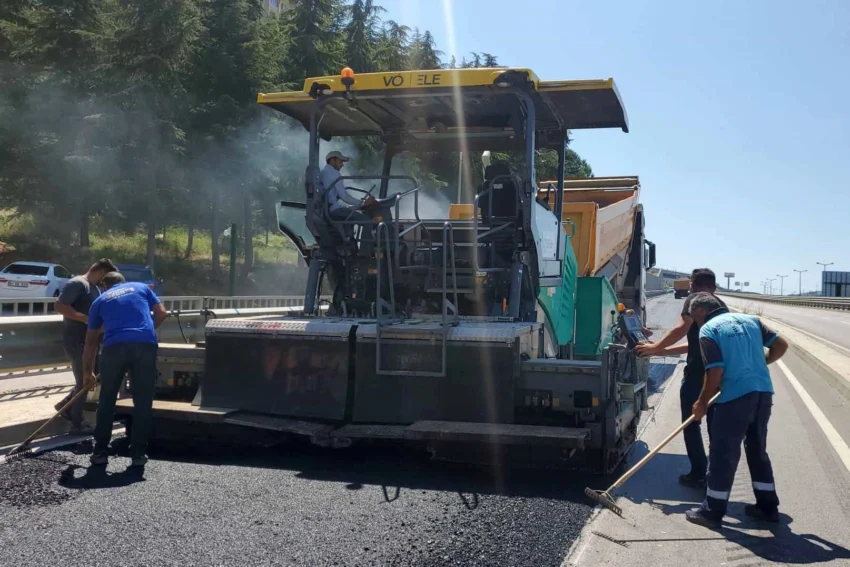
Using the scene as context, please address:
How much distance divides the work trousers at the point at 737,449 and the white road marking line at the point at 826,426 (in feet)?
6.10

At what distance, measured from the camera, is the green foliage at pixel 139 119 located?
2242 cm

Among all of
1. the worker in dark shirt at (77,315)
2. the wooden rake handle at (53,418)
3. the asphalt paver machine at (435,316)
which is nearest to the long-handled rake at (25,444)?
the wooden rake handle at (53,418)

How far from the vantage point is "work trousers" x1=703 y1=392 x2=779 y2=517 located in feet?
15.1

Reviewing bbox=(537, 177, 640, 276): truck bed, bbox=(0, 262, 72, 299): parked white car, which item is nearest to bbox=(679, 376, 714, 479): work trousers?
bbox=(537, 177, 640, 276): truck bed

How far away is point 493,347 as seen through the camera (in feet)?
17.7

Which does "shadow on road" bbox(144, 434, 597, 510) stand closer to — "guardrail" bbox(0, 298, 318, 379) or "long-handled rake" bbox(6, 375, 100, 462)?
"long-handled rake" bbox(6, 375, 100, 462)

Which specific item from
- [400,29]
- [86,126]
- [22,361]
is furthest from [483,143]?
[400,29]

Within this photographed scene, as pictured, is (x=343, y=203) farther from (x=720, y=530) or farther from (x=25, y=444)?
(x=720, y=530)

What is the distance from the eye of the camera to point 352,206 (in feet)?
21.4

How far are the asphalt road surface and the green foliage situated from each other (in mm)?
16195

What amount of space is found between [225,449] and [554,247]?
126 inches

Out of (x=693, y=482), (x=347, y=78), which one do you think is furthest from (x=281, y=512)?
(x=347, y=78)

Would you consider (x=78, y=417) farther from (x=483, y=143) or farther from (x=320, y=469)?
(x=483, y=143)

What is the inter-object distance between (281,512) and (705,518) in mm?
2467
